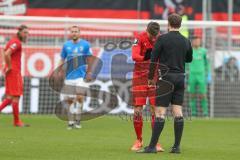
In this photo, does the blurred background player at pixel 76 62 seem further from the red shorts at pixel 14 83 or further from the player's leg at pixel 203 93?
the player's leg at pixel 203 93

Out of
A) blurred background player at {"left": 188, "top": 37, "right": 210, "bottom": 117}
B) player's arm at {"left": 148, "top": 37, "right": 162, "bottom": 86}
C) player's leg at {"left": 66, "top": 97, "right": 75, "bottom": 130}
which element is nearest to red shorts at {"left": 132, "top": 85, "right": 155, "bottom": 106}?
player's arm at {"left": 148, "top": 37, "right": 162, "bottom": 86}

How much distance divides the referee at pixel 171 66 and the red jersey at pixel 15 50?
630cm

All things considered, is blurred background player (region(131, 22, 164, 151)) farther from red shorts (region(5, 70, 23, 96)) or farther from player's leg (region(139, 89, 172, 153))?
red shorts (region(5, 70, 23, 96))

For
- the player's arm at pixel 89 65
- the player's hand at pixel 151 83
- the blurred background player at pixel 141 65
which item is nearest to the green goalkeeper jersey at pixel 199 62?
the player's arm at pixel 89 65

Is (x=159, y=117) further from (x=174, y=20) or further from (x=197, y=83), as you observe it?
(x=197, y=83)

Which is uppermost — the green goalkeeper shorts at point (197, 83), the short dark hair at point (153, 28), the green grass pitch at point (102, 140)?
the short dark hair at point (153, 28)

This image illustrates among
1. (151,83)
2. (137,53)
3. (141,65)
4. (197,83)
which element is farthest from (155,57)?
(197,83)

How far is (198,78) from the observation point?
21844 millimetres

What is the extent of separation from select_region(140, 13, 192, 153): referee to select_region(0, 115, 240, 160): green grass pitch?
49 centimetres

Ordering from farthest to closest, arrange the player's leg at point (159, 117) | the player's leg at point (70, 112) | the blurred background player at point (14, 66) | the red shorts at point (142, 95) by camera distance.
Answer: the blurred background player at point (14, 66), the player's leg at point (70, 112), the red shorts at point (142, 95), the player's leg at point (159, 117)

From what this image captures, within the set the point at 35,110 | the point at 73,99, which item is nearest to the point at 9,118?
the point at 35,110

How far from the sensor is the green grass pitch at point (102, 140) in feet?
39.1

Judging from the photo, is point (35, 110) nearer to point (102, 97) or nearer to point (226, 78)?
point (102, 97)

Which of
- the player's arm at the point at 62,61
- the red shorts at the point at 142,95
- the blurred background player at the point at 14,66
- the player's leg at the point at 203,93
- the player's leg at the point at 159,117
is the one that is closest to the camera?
the player's leg at the point at 159,117
